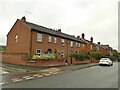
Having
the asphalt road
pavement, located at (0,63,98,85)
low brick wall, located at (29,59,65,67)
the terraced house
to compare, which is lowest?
pavement, located at (0,63,98,85)

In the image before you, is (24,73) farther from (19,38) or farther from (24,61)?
(19,38)

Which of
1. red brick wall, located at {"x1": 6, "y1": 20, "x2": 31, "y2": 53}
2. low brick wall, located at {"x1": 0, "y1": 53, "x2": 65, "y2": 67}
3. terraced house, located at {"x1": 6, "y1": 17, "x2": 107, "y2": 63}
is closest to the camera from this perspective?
low brick wall, located at {"x1": 0, "y1": 53, "x2": 65, "y2": 67}

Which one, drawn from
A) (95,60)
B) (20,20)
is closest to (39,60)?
(20,20)

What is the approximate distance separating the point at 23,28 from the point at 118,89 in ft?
80.4

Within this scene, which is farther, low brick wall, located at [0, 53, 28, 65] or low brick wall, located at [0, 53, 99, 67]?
low brick wall, located at [0, 53, 28, 65]

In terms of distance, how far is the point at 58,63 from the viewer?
91.8 ft

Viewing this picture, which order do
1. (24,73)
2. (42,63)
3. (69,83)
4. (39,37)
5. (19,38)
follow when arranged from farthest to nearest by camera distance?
(19,38) → (39,37) → (42,63) → (24,73) → (69,83)

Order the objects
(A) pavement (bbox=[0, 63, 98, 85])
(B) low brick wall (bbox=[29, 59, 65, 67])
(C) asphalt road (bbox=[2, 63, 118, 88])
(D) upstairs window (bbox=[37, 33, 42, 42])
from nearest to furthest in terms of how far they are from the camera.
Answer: (C) asphalt road (bbox=[2, 63, 118, 88])
(A) pavement (bbox=[0, 63, 98, 85])
(B) low brick wall (bbox=[29, 59, 65, 67])
(D) upstairs window (bbox=[37, 33, 42, 42])

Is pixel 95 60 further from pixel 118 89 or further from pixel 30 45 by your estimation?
pixel 118 89

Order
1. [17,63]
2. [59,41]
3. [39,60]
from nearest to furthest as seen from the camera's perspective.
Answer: [39,60]
[17,63]
[59,41]

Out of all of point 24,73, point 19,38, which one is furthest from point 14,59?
point 24,73

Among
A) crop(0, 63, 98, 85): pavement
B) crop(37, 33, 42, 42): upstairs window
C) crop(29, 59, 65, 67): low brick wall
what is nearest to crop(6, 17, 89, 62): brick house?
crop(37, 33, 42, 42): upstairs window

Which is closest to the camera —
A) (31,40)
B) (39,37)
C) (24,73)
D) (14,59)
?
(24,73)

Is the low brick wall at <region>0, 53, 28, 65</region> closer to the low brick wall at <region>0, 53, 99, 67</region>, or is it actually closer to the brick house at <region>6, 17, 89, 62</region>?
the low brick wall at <region>0, 53, 99, 67</region>
